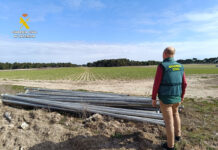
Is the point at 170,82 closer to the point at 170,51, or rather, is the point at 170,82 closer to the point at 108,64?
the point at 170,51

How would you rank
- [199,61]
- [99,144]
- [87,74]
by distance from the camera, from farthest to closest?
[199,61]
[87,74]
[99,144]

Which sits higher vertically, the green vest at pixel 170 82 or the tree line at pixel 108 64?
the tree line at pixel 108 64

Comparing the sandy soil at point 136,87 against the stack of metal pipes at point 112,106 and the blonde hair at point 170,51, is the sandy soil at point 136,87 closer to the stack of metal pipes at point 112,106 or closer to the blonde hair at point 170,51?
the stack of metal pipes at point 112,106

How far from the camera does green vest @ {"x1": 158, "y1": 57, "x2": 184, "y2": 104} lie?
103 inches

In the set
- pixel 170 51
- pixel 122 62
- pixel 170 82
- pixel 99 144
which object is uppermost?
pixel 122 62

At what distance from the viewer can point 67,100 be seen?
5.49m

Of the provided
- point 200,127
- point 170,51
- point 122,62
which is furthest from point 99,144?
point 122,62

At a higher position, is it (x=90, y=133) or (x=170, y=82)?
(x=170, y=82)

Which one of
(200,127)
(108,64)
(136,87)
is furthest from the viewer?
(108,64)

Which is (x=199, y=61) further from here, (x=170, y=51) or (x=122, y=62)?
(x=170, y=51)

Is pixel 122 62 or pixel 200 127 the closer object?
pixel 200 127

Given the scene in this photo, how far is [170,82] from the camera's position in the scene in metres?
2.66

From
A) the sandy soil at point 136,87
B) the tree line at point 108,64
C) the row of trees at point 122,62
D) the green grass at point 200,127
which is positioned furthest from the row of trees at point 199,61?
the green grass at point 200,127

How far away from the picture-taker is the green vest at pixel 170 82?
2619 millimetres
